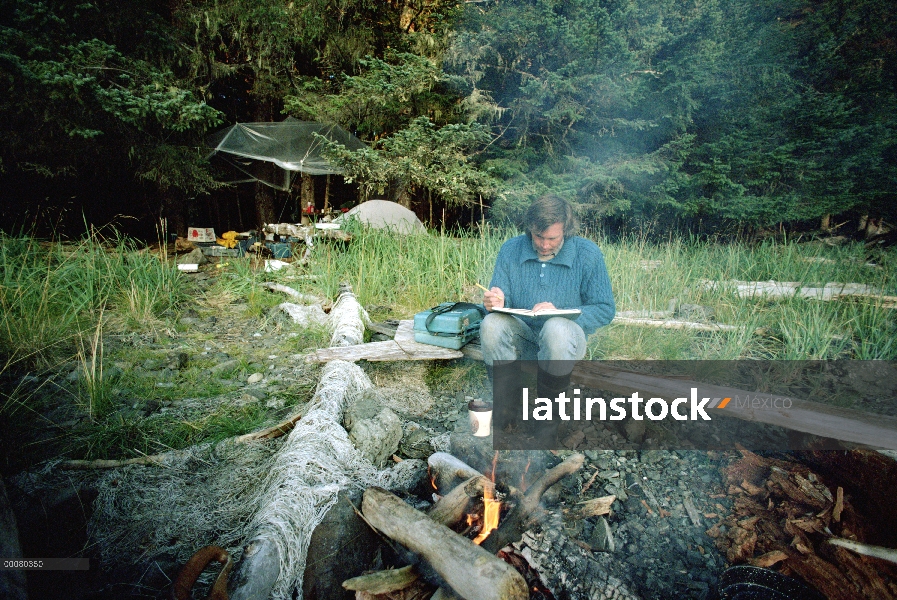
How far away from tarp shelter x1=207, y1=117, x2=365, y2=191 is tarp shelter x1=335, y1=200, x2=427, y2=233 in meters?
2.17

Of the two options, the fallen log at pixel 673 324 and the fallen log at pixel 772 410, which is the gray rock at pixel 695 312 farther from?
the fallen log at pixel 772 410

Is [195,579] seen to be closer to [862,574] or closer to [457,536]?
[457,536]

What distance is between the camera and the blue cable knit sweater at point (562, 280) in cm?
271

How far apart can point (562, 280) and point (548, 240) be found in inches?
12.2

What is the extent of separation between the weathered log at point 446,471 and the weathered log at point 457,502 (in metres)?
0.10

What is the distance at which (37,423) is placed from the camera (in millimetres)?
2545

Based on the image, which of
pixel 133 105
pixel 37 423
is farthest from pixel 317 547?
pixel 133 105

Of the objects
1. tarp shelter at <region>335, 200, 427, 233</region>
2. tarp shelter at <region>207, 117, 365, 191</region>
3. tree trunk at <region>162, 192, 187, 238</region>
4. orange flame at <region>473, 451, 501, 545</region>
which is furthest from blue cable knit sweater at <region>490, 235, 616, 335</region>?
tree trunk at <region>162, 192, 187, 238</region>

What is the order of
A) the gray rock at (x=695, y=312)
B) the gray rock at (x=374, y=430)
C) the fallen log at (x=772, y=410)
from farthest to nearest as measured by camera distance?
the gray rock at (x=695, y=312) → the gray rock at (x=374, y=430) → the fallen log at (x=772, y=410)

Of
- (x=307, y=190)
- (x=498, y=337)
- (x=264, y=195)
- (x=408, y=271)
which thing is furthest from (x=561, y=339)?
(x=264, y=195)

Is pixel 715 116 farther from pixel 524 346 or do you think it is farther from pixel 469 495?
pixel 469 495

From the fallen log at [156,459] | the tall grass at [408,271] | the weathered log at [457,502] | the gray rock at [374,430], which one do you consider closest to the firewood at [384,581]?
the weathered log at [457,502]

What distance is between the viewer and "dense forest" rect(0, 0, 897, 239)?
6.82 metres

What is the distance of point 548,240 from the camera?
2635 mm
